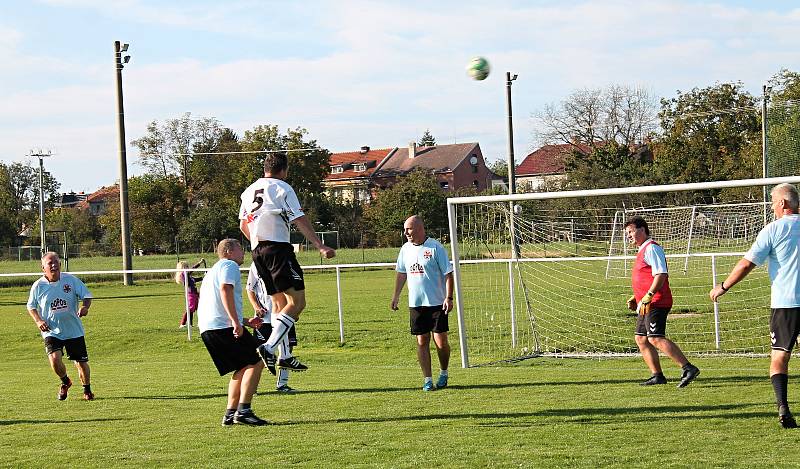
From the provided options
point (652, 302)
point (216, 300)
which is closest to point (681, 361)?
point (652, 302)

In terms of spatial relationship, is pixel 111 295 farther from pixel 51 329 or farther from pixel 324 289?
pixel 51 329

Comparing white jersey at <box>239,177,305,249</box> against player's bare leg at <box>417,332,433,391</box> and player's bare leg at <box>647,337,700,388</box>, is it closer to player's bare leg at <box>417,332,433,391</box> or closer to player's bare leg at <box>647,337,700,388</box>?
Result: player's bare leg at <box>417,332,433,391</box>

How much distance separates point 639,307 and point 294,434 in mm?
4317

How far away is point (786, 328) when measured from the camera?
778cm

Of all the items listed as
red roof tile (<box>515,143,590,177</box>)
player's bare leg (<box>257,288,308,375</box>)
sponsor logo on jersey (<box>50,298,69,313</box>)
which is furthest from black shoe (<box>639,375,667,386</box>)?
red roof tile (<box>515,143,590,177</box>)

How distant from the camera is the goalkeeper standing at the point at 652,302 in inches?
411

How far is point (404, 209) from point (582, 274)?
37137 mm

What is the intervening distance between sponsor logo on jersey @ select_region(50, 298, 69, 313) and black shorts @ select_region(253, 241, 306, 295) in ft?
14.3

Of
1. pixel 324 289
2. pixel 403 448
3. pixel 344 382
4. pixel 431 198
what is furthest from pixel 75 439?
pixel 431 198

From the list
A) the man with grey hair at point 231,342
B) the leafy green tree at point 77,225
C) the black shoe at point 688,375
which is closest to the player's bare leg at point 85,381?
the man with grey hair at point 231,342

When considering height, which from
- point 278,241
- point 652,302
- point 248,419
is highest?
point 278,241

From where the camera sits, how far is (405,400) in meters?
10.3

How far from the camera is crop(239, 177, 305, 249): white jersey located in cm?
861

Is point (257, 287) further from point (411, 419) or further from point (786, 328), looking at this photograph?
point (786, 328)
